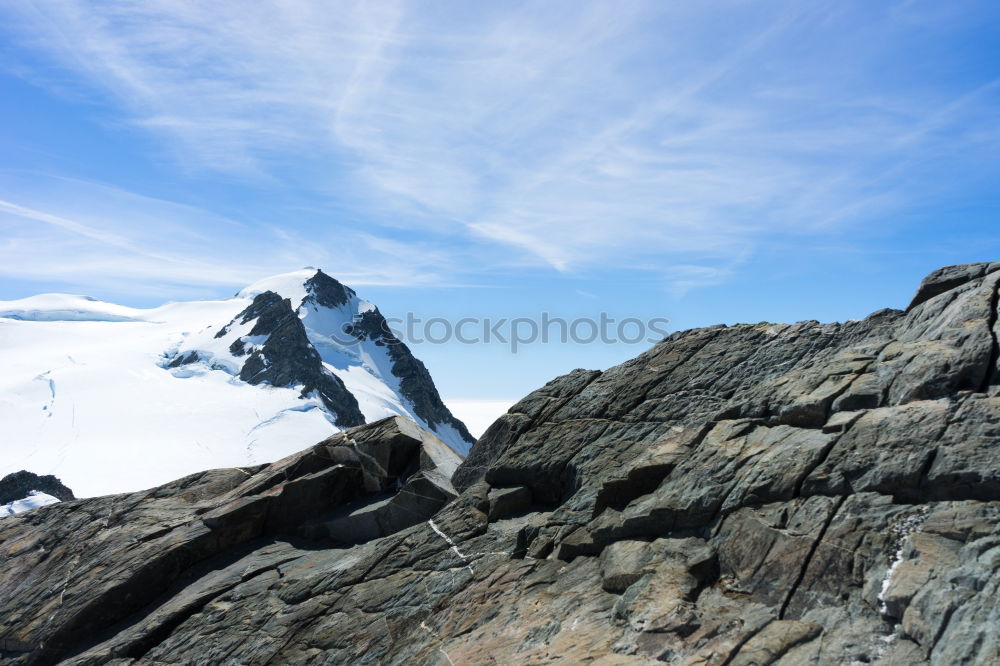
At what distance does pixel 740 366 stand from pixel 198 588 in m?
20.6

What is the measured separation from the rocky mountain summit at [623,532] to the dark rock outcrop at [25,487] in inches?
1624

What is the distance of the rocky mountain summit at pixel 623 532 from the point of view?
12312 millimetres

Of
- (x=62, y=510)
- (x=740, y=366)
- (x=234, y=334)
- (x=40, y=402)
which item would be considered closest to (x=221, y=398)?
(x=40, y=402)

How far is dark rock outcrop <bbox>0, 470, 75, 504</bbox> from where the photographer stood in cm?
6524

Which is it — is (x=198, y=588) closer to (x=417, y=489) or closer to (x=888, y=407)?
(x=417, y=489)

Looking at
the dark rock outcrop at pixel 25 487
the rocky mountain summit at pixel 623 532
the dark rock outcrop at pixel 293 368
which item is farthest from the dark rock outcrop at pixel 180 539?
the dark rock outcrop at pixel 293 368

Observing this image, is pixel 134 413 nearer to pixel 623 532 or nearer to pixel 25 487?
pixel 25 487

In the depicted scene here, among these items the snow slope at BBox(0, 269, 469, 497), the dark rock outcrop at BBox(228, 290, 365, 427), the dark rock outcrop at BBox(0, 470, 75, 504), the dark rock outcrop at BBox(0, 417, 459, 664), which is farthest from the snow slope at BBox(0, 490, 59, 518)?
the dark rock outcrop at BBox(228, 290, 365, 427)

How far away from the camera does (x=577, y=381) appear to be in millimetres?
25984

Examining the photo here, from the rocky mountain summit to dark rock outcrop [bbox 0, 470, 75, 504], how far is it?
4125cm

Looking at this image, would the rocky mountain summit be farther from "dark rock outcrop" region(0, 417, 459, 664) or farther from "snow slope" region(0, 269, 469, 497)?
"snow slope" region(0, 269, 469, 497)

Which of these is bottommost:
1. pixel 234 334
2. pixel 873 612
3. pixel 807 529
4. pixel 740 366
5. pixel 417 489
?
pixel 873 612

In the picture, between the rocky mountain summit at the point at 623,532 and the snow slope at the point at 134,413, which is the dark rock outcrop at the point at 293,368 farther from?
the rocky mountain summit at the point at 623,532

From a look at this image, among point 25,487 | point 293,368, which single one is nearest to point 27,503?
point 25,487
